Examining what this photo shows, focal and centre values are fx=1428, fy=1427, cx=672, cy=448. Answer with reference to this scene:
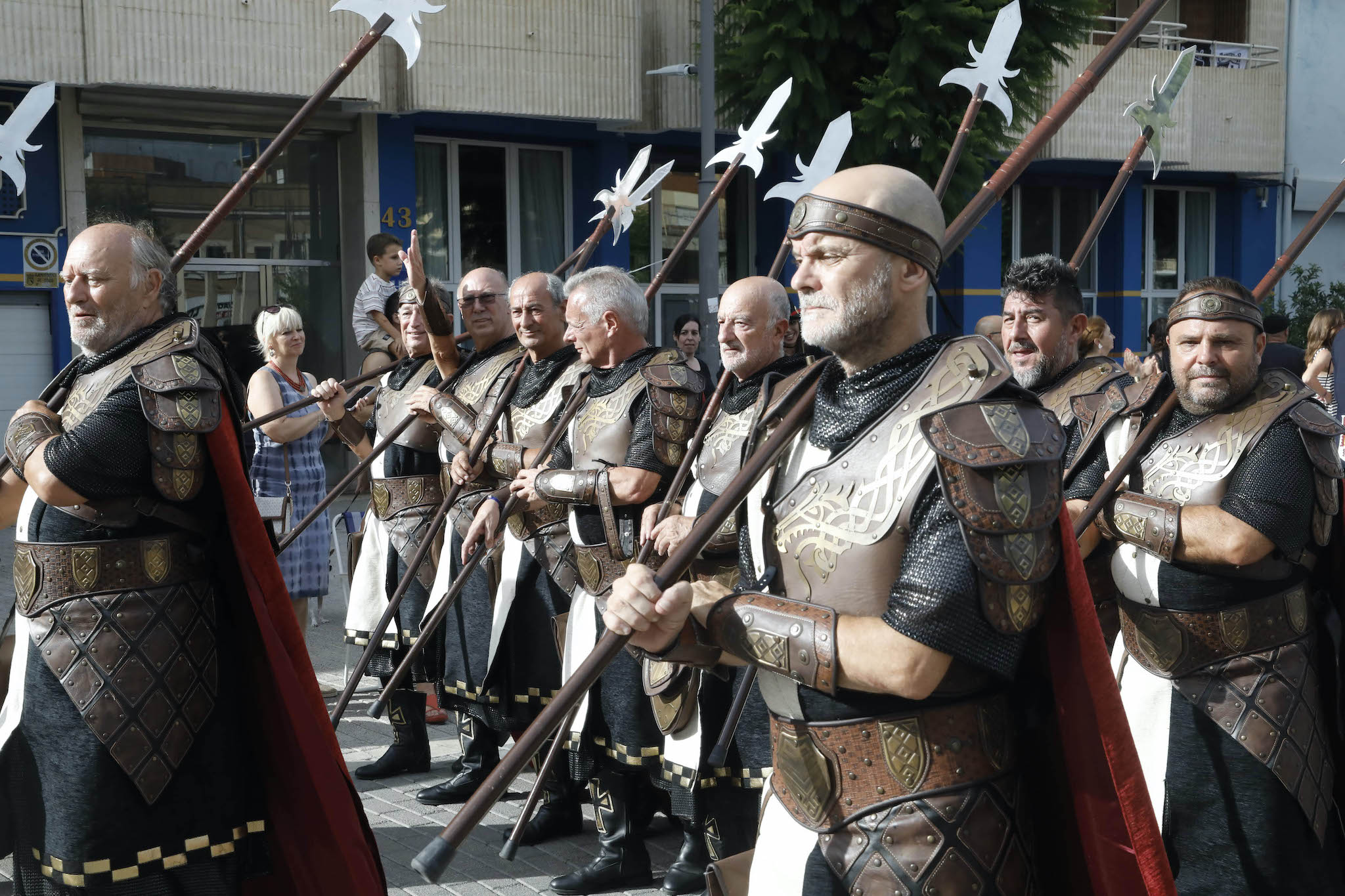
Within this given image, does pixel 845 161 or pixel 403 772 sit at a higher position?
pixel 845 161

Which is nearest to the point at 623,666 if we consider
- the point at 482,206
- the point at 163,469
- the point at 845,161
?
the point at 163,469

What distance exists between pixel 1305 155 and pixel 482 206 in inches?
464

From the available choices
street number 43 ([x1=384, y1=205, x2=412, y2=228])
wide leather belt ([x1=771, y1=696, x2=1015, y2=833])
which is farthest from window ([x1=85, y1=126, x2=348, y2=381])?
wide leather belt ([x1=771, y1=696, x2=1015, y2=833])

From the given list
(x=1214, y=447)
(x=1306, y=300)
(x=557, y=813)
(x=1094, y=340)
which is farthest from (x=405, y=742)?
(x=1306, y=300)

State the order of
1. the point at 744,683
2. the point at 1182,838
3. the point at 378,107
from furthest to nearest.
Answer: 1. the point at 378,107
2. the point at 1182,838
3. the point at 744,683

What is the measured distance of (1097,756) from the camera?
7.39ft

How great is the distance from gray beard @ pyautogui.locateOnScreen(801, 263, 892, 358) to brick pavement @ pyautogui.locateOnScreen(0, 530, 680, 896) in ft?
8.49

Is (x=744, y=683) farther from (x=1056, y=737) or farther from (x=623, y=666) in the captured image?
(x=623, y=666)

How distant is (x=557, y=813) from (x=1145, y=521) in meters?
2.44

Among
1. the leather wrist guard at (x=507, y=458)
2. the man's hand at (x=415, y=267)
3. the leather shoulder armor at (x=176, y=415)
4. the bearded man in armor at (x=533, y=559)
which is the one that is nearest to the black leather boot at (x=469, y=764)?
the bearded man in armor at (x=533, y=559)

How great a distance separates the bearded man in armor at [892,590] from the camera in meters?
2.07

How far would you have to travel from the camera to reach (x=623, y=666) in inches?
179

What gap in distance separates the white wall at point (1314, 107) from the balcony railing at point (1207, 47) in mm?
553

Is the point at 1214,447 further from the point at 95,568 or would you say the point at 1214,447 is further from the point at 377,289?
the point at 377,289
